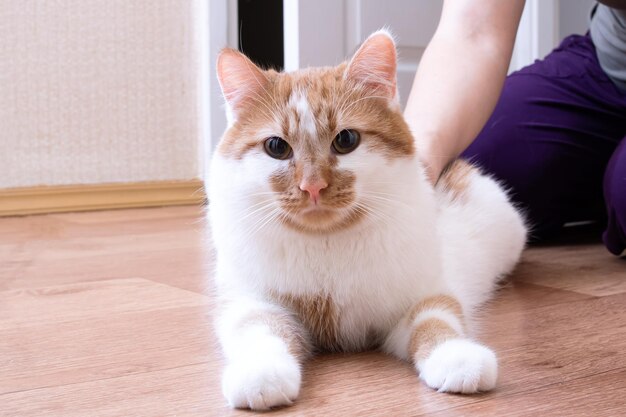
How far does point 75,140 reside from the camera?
304cm

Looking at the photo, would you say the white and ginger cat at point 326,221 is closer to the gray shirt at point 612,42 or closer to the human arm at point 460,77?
the human arm at point 460,77

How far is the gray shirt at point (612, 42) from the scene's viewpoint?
1.79 meters

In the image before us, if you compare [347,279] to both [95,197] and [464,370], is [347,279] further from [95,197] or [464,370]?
[95,197]

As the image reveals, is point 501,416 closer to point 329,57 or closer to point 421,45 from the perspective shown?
point 329,57

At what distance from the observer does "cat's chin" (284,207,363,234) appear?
37.9 inches

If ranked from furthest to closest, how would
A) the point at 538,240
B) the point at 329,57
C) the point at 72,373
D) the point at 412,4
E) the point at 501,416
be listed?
1. the point at 412,4
2. the point at 329,57
3. the point at 538,240
4. the point at 72,373
5. the point at 501,416

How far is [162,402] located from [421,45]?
2.25 m

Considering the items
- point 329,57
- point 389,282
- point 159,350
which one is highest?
point 329,57

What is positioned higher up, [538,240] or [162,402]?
[162,402]

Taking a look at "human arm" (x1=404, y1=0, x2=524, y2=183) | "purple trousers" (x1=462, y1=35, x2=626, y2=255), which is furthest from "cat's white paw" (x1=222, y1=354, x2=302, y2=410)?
"purple trousers" (x1=462, y1=35, x2=626, y2=255)

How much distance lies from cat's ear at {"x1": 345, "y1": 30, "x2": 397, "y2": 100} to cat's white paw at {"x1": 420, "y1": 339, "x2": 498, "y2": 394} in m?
0.38

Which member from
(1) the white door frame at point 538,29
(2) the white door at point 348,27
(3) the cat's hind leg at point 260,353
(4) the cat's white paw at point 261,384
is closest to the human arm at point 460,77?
(3) the cat's hind leg at point 260,353

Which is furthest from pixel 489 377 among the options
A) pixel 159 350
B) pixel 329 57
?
pixel 329 57

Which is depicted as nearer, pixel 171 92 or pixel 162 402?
pixel 162 402
